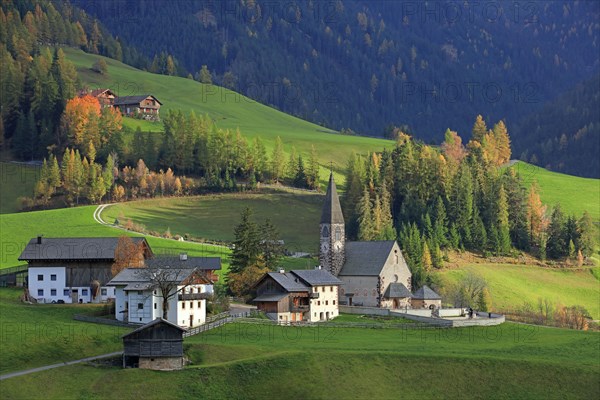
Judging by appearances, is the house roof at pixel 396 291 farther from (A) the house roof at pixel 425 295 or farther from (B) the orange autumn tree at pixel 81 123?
(B) the orange autumn tree at pixel 81 123

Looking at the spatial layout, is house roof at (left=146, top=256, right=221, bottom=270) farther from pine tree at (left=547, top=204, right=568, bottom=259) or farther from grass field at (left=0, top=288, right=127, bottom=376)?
pine tree at (left=547, top=204, right=568, bottom=259)

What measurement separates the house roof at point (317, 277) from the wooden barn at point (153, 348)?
103 ft

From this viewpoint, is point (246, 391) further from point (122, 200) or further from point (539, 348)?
point (122, 200)

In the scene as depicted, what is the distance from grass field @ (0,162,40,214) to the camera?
6516 inches

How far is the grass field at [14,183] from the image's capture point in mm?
165500

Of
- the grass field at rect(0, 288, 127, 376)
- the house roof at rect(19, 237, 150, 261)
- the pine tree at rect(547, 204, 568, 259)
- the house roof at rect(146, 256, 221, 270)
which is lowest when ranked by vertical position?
the grass field at rect(0, 288, 127, 376)

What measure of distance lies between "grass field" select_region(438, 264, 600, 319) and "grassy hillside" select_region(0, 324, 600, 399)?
40.9m

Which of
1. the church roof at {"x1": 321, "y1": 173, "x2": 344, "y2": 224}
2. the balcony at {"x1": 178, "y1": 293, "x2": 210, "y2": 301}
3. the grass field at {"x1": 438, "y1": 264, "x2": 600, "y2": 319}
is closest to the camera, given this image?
the balcony at {"x1": 178, "y1": 293, "x2": 210, "y2": 301}

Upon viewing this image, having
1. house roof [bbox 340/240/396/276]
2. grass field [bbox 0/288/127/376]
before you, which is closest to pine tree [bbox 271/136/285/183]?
house roof [bbox 340/240/396/276]

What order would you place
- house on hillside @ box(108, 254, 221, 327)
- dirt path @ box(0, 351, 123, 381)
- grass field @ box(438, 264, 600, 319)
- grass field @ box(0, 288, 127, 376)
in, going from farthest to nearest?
1. grass field @ box(438, 264, 600, 319)
2. house on hillside @ box(108, 254, 221, 327)
3. grass field @ box(0, 288, 127, 376)
4. dirt path @ box(0, 351, 123, 381)

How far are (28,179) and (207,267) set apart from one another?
2816 inches

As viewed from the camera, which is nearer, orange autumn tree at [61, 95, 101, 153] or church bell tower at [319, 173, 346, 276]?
church bell tower at [319, 173, 346, 276]

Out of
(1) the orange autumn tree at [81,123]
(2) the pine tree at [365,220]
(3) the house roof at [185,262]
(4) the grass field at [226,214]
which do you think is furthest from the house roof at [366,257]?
(1) the orange autumn tree at [81,123]

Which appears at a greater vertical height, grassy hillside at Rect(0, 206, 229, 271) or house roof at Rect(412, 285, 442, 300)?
grassy hillside at Rect(0, 206, 229, 271)
